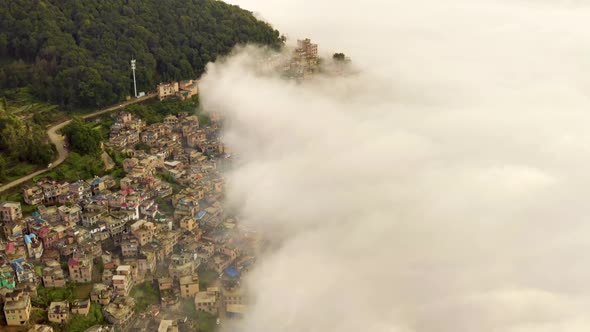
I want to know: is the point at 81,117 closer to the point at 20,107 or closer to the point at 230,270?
the point at 20,107

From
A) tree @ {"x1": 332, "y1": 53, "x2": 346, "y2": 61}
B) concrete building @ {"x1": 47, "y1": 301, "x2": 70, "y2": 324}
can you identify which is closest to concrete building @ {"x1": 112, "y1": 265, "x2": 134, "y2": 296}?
concrete building @ {"x1": 47, "y1": 301, "x2": 70, "y2": 324}

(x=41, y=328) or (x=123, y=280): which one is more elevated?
(x=123, y=280)

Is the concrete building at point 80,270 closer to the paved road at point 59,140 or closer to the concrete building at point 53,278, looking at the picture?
the concrete building at point 53,278

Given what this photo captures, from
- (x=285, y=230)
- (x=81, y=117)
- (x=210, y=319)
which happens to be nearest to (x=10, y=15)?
(x=81, y=117)

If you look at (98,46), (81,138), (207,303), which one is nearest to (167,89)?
(98,46)

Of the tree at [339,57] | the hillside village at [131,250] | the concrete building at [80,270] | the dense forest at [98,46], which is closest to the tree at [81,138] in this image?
the hillside village at [131,250]

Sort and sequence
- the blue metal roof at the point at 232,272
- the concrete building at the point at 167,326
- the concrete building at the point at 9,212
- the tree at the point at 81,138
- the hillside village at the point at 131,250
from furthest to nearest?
the tree at the point at 81,138 → the concrete building at the point at 9,212 → the blue metal roof at the point at 232,272 → the hillside village at the point at 131,250 → the concrete building at the point at 167,326

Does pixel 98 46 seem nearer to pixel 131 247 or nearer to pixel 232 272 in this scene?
pixel 131 247
